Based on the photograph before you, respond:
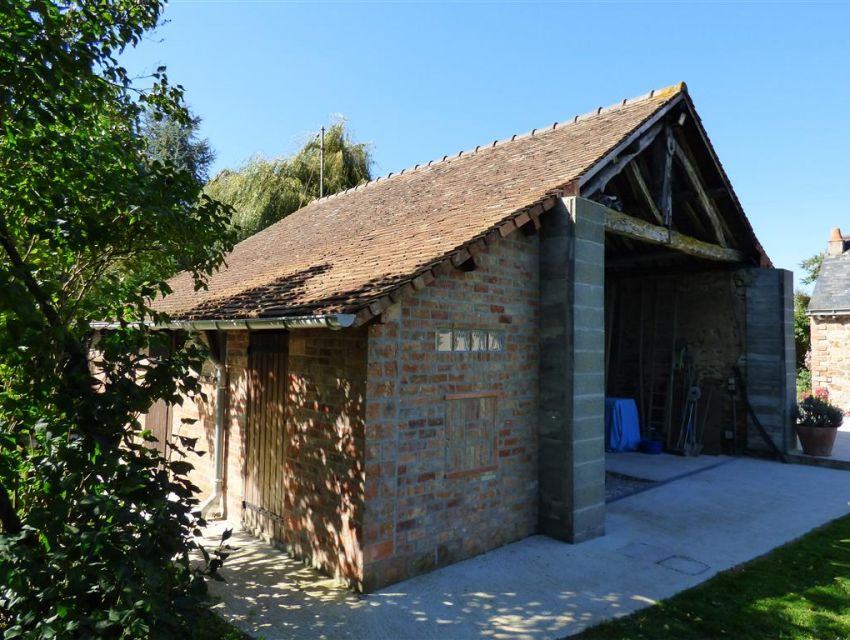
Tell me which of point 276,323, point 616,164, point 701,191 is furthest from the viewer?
point 701,191

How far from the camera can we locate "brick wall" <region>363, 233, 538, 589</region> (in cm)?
513

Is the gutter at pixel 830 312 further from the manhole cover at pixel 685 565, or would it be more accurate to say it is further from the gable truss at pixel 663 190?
the manhole cover at pixel 685 565

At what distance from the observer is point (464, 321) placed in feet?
19.4

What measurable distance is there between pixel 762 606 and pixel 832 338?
1595 cm

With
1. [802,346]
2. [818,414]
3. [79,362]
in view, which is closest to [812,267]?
[802,346]

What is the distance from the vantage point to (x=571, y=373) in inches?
250

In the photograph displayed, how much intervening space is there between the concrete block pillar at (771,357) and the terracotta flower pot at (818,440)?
0.25 m

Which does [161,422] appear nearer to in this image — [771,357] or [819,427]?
[771,357]

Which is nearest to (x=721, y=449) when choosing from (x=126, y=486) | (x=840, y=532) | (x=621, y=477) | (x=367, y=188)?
(x=621, y=477)

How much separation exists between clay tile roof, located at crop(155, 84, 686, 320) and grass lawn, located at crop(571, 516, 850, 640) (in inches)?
132

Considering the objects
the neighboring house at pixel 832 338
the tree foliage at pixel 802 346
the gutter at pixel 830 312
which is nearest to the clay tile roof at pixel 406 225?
the gutter at pixel 830 312

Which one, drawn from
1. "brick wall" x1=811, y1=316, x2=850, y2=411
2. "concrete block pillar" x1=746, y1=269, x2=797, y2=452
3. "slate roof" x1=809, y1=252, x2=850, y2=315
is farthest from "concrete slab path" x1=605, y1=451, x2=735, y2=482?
"slate roof" x1=809, y1=252, x2=850, y2=315

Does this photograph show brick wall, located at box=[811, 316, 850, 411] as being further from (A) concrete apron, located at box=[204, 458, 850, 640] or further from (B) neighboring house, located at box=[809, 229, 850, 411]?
(A) concrete apron, located at box=[204, 458, 850, 640]

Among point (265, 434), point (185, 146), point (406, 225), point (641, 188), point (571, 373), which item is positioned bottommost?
point (265, 434)
